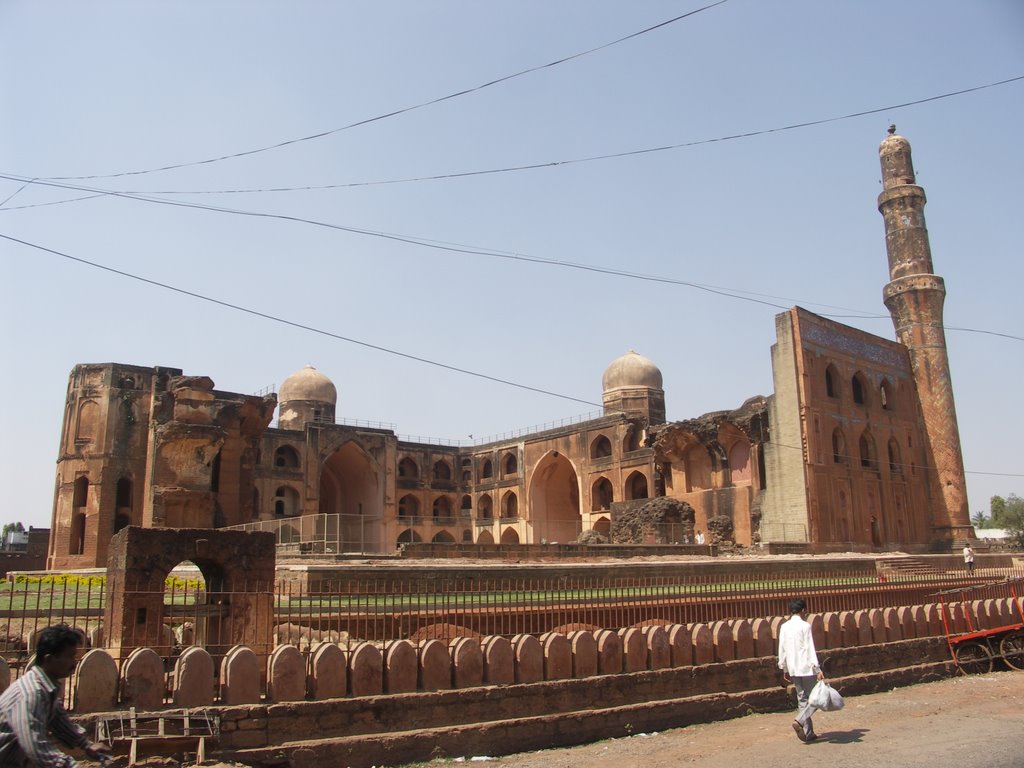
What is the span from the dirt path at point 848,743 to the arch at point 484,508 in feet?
123

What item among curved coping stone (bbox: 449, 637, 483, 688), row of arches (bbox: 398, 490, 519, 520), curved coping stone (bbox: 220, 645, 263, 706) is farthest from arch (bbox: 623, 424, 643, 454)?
curved coping stone (bbox: 220, 645, 263, 706)

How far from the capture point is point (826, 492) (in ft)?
97.8

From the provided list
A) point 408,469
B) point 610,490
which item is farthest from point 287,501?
point 610,490

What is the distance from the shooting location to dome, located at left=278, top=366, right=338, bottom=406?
44281mm

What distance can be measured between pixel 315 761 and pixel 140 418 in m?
24.2

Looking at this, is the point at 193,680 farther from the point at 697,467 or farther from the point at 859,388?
the point at 859,388

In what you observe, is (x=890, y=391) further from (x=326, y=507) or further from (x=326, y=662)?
(x=326, y=662)

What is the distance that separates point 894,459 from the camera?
3447 cm

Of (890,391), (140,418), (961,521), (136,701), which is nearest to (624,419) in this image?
(890,391)

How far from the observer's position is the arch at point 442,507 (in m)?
46.6


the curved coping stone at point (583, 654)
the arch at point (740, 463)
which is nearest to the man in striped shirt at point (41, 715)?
the curved coping stone at point (583, 654)

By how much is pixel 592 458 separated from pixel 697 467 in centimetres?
700

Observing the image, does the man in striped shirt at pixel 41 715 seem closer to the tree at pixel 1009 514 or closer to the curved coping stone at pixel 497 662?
the curved coping stone at pixel 497 662

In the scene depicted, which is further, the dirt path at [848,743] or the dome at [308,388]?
the dome at [308,388]
